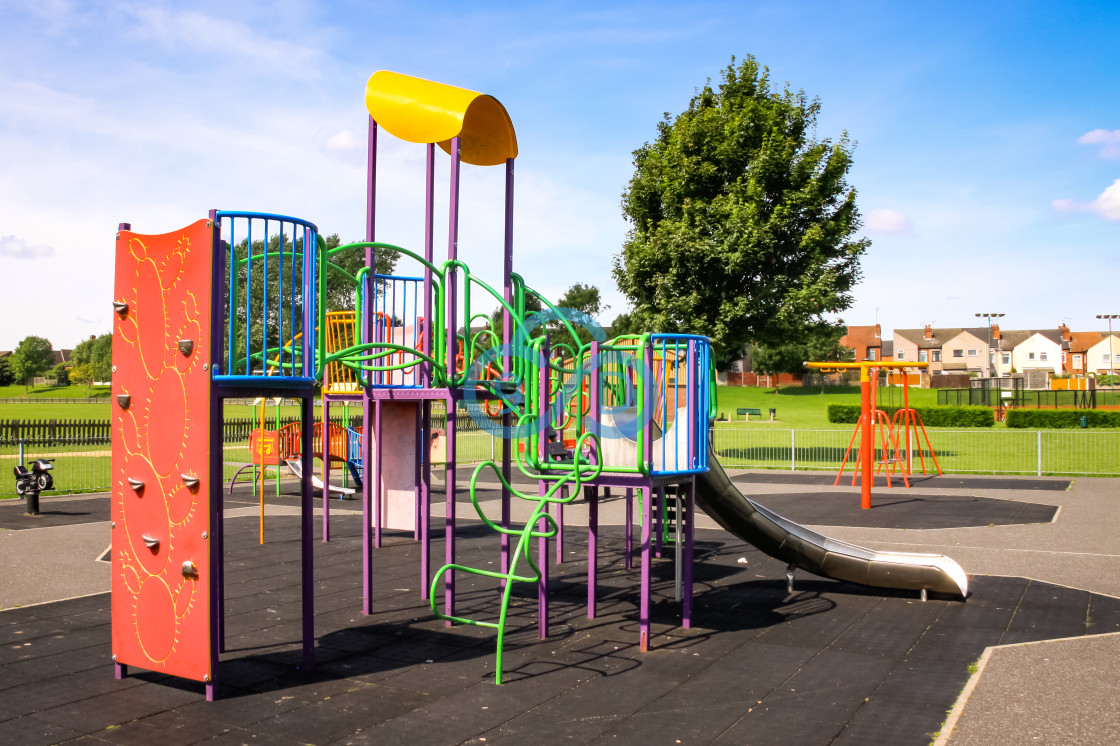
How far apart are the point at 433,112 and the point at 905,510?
11.0 meters

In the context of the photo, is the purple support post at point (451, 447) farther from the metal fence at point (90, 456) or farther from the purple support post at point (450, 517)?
the metal fence at point (90, 456)

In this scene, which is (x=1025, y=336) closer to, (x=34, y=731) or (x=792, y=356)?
(x=792, y=356)

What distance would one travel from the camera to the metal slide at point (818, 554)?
831 centimetres

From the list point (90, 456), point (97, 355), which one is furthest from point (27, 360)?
point (90, 456)

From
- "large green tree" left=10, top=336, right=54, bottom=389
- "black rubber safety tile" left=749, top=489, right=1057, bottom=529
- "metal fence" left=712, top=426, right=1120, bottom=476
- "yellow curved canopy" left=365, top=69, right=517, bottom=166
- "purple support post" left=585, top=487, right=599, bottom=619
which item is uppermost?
"large green tree" left=10, top=336, right=54, bottom=389

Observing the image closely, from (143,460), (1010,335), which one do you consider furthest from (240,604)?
(1010,335)

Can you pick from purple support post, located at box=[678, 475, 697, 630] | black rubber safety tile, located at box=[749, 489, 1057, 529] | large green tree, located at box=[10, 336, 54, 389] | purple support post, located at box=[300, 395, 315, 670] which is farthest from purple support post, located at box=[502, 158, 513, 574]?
large green tree, located at box=[10, 336, 54, 389]

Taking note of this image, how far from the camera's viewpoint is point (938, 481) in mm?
19922

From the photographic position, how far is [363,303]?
8.06 metres

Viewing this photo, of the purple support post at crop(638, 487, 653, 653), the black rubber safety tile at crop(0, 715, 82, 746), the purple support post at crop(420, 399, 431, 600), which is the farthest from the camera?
the purple support post at crop(420, 399, 431, 600)

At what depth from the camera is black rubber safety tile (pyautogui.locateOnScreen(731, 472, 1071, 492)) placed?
18688 millimetres

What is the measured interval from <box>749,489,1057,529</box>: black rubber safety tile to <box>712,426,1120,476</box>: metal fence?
4453mm

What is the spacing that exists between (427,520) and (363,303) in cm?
202

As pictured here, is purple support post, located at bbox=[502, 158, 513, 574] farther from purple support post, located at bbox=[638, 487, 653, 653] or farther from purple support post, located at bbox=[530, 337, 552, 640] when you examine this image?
purple support post, located at bbox=[638, 487, 653, 653]
